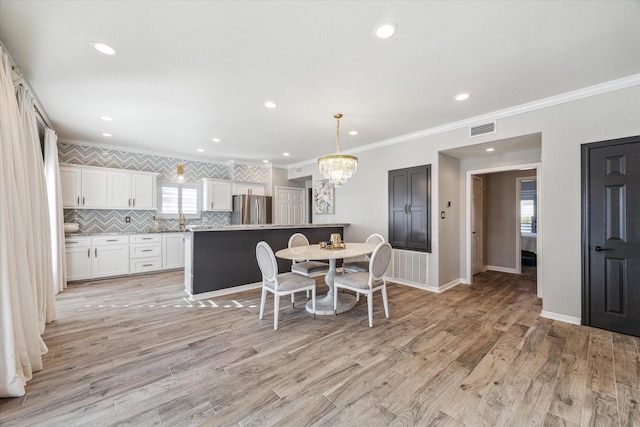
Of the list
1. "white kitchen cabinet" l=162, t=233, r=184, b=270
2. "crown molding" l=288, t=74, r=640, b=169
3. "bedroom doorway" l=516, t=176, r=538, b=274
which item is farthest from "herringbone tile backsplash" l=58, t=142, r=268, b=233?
"bedroom doorway" l=516, t=176, r=538, b=274

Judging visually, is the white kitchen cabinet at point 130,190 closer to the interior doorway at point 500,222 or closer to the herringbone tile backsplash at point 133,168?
the herringbone tile backsplash at point 133,168

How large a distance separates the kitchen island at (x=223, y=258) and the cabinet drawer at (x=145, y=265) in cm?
184

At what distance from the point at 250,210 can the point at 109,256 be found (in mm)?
2981

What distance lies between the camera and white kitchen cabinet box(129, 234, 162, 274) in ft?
17.2

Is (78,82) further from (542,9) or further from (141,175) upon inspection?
(542,9)

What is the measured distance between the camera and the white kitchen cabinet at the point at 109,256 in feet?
16.0

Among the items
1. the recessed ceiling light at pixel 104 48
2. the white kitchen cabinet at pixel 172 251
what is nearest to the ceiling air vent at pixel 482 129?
the recessed ceiling light at pixel 104 48

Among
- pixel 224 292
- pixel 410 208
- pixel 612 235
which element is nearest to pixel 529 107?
pixel 612 235

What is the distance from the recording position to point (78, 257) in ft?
15.5

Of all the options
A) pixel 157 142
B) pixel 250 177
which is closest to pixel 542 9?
pixel 157 142

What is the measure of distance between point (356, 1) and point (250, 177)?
5864 mm

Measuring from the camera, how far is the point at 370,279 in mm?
3000

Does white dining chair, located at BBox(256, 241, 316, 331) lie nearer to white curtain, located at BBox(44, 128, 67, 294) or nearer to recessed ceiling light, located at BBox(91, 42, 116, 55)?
recessed ceiling light, located at BBox(91, 42, 116, 55)

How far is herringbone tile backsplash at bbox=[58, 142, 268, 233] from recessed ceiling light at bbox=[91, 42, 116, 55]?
4113mm
